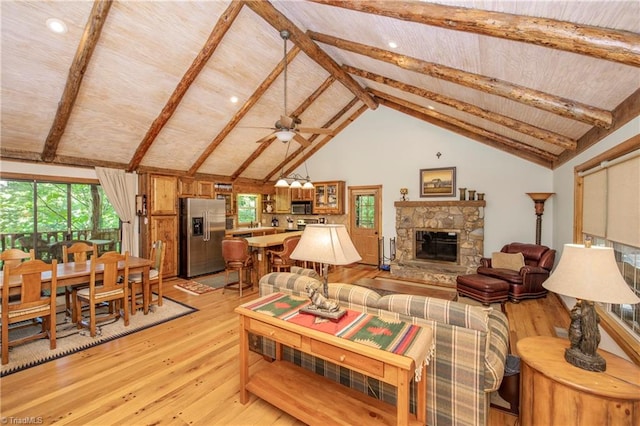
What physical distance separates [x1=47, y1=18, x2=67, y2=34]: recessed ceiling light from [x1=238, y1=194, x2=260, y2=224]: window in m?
5.43

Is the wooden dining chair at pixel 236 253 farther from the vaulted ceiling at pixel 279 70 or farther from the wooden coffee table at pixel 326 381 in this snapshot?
the wooden coffee table at pixel 326 381

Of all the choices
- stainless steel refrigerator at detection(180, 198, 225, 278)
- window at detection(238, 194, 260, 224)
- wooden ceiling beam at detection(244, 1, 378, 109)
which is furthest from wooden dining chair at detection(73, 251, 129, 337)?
window at detection(238, 194, 260, 224)

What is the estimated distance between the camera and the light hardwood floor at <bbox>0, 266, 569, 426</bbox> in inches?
83.6

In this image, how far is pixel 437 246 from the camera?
6.44 meters

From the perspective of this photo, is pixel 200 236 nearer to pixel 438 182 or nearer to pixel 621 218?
pixel 438 182

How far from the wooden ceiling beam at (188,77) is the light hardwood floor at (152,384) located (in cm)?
335

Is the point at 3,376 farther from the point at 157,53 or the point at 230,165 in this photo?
the point at 230,165

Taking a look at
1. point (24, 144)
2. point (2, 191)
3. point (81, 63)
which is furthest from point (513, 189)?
point (2, 191)

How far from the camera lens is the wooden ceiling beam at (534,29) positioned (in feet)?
5.44

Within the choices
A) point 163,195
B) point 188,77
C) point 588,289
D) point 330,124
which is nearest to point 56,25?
point 188,77

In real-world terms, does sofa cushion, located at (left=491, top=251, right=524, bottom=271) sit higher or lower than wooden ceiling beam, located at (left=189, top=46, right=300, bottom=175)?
lower

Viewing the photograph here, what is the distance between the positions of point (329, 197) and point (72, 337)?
6.05m

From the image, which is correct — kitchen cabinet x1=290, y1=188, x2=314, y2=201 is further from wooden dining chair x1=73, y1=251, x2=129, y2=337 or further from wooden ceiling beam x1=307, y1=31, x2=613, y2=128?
wooden dining chair x1=73, y1=251, x2=129, y2=337

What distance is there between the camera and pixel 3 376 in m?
2.58
